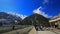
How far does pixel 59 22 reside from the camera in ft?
80.6

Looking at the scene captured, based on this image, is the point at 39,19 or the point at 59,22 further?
the point at 39,19

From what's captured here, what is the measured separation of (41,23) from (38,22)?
1528 mm

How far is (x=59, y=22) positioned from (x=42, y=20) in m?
3.25

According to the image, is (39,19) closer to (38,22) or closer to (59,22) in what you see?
(38,22)

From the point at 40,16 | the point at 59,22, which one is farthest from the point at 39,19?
the point at 59,22

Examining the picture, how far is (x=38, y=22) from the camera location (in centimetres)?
2697

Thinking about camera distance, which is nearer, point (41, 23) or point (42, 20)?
point (42, 20)

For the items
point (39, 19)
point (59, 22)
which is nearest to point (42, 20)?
point (39, 19)

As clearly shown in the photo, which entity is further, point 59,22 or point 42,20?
point 42,20

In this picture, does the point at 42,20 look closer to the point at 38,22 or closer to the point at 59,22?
the point at 38,22

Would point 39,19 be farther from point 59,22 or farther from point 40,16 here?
point 59,22

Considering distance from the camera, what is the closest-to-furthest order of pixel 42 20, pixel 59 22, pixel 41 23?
pixel 59 22, pixel 42 20, pixel 41 23

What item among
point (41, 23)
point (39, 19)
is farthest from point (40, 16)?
point (41, 23)

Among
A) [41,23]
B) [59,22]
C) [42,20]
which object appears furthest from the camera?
[41,23]
